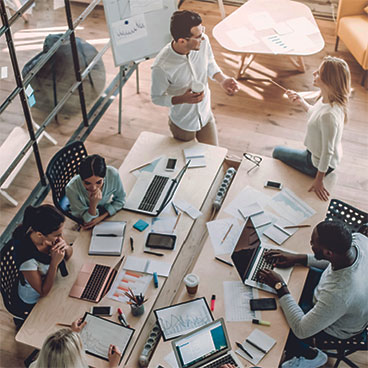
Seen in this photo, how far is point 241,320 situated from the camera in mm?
2988

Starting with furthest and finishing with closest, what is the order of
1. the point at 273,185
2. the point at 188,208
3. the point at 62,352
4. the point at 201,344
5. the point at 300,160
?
the point at 300,160, the point at 273,185, the point at 188,208, the point at 201,344, the point at 62,352

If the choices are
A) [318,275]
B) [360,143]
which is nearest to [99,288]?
[318,275]

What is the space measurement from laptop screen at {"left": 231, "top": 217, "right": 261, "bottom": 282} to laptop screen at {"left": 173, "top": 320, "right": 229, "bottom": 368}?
521 mm

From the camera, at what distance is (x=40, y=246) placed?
9.97ft

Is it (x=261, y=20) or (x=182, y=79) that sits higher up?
(x=182, y=79)

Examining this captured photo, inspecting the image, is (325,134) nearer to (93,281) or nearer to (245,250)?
(245,250)

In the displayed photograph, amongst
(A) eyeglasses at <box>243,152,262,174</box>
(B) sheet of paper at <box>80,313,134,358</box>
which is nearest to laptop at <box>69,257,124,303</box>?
(B) sheet of paper at <box>80,313,134,358</box>

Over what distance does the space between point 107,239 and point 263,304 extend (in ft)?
3.48

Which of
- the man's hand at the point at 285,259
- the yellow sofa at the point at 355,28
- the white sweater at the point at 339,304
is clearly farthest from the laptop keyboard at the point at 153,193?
the yellow sofa at the point at 355,28

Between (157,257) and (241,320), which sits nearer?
(241,320)

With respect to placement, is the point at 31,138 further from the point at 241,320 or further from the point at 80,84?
the point at 241,320

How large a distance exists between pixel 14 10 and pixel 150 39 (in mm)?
1293

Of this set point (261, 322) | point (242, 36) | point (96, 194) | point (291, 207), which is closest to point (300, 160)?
point (291, 207)

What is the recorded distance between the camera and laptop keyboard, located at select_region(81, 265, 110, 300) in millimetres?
3086
